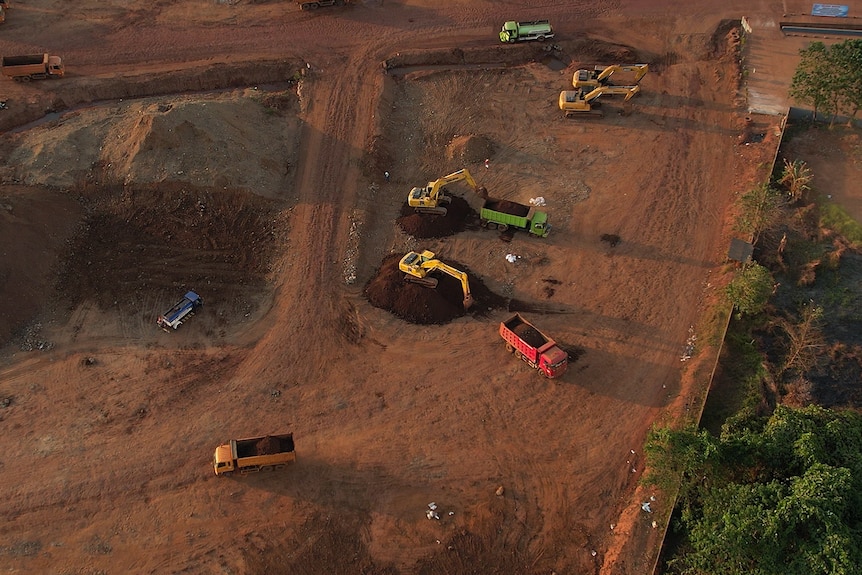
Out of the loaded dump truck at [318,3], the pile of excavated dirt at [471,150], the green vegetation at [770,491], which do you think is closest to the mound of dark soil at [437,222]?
the pile of excavated dirt at [471,150]

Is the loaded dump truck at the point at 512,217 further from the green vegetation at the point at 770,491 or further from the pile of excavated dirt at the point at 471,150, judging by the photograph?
the green vegetation at the point at 770,491

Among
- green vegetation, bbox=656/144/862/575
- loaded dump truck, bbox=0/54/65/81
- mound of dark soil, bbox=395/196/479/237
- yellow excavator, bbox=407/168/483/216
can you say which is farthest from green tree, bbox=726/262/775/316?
loaded dump truck, bbox=0/54/65/81

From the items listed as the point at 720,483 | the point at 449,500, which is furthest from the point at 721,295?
the point at 449,500

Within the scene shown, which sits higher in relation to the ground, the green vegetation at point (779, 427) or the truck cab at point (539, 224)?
the truck cab at point (539, 224)

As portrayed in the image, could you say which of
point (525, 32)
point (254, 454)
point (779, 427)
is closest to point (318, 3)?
point (525, 32)

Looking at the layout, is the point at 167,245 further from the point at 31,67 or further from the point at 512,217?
the point at 31,67

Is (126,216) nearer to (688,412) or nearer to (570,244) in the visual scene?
(570,244)
